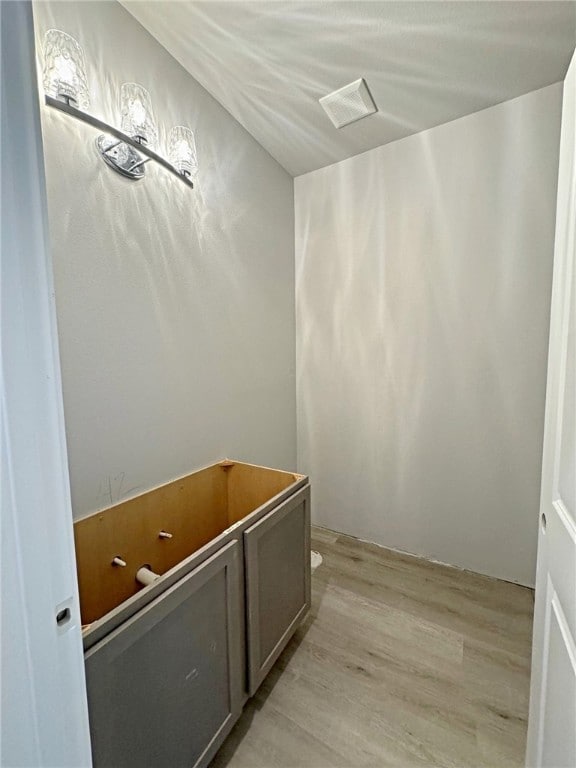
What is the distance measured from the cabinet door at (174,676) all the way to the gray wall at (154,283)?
0.55 meters

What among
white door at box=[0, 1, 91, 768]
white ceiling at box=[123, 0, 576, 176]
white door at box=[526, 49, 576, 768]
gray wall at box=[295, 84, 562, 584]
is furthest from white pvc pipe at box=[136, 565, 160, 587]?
white ceiling at box=[123, 0, 576, 176]

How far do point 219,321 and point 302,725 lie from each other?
5.61 ft

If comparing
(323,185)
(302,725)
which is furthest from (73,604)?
(323,185)

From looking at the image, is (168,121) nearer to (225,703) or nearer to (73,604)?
(73,604)

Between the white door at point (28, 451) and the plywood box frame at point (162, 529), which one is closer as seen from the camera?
the white door at point (28, 451)

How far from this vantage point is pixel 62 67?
0.98m

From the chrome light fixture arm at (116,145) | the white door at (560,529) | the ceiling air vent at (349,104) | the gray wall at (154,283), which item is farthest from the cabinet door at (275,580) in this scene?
the ceiling air vent at (349,104)

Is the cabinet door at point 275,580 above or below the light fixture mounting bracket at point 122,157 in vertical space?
below

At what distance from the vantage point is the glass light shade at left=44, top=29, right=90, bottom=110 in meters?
0.97

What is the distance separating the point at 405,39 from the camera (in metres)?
1.32

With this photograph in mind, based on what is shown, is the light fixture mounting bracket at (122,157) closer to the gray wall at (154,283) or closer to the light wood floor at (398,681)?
the gray wall at (154,283)

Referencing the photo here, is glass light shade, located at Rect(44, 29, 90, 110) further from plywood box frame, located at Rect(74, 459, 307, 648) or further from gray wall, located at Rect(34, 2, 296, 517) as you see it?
plywood box frame, located at Rect(74, 459, 307, 648)

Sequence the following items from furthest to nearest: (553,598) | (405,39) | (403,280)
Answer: (403,280) < (405,39) < (553,598)

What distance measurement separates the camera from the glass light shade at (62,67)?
38.1 inches
